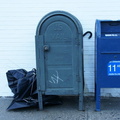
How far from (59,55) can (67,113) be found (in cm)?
110

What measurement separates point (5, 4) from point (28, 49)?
3.55 ft

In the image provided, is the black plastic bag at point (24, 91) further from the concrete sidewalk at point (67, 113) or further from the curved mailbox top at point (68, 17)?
the curved mailbox top at point (68, 17)

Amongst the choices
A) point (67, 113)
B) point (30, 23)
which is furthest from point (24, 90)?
point (30, 23)

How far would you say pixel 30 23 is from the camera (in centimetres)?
526

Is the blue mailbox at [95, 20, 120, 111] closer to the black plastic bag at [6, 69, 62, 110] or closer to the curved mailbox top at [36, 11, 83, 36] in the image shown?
the curved mailbox top at [36, 11, 83, 36]

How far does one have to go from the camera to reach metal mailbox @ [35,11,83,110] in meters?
4.33

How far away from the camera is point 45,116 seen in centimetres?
446

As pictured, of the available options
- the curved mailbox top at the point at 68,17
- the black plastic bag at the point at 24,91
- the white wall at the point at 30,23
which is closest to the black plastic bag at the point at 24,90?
the black plastic bag at the point at 24,91

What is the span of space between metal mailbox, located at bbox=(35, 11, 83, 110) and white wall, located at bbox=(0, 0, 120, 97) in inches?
35.5

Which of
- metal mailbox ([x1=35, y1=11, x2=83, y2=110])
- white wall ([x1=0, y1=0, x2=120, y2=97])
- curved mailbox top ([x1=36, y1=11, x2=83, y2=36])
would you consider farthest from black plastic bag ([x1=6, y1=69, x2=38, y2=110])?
curved mailbox top ([x1=36, y1=11, x2=83, y2=36])

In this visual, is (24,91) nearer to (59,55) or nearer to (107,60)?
(59,55)

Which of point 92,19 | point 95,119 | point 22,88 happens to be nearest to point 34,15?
point 92,19

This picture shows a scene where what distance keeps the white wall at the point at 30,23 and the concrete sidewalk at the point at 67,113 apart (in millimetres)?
579

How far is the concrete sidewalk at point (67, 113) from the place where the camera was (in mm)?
4414
